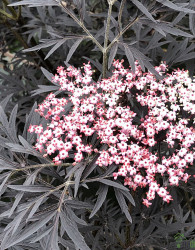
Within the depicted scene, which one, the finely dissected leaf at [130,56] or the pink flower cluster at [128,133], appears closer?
the pink flower cluster at [128,133]

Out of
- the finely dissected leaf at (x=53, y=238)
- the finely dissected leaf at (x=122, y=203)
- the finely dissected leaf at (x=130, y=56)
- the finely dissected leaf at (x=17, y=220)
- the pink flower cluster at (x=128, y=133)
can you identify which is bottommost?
the finely dissected leaf at (x=53, y=238)

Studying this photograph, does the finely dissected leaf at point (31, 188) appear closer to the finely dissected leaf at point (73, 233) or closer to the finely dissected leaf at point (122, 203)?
the finely dissected leaf at point (73, 233)

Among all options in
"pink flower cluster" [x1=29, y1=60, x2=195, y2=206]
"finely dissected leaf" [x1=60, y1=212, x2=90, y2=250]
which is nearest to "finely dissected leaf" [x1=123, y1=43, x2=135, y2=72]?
"pink flower cluster" [x1=29, y1=60, x2=195, y2=206]

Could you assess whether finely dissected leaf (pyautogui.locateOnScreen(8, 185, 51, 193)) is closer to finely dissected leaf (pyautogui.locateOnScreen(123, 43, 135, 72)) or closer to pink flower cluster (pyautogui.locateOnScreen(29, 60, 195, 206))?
pink flower cluster (pyautogui.locateOnScreen(29, 60, 195, 206))

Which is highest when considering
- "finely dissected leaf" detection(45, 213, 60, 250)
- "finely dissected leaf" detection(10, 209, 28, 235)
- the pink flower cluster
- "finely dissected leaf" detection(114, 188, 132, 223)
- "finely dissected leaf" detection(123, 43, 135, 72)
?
"finely dissected leaf" detection(123, 43, 135, 72)

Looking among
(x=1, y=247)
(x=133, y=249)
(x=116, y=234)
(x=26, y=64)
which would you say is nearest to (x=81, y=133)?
(x=1, y=247)

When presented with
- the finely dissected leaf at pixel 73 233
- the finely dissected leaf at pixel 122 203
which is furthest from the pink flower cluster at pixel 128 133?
the finely dissected leaf at pixel 73 233
